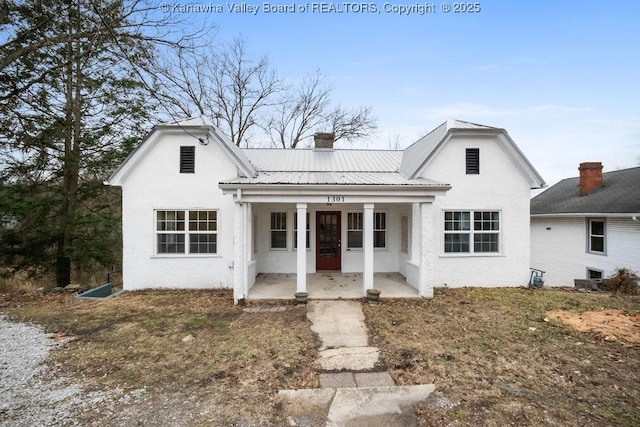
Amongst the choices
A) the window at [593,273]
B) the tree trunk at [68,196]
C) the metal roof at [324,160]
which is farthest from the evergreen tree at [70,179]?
the window at [593,273]

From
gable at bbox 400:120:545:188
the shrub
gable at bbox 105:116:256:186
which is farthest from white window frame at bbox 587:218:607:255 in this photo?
gable at bbox 105:116:256:186

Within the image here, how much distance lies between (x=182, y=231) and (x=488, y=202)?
1035cm

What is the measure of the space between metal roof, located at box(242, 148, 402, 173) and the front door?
76.1 inches

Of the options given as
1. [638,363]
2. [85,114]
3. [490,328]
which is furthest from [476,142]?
[85,114]

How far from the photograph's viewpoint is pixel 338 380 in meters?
4.28

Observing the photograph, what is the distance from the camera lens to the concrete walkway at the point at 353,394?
3.42 meters

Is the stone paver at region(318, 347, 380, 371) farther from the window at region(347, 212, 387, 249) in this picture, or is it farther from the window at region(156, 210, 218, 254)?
the window at region(156, 210, 218, 254)

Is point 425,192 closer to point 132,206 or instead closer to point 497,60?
point 497,60

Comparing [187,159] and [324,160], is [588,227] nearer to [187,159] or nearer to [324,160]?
[324,160]

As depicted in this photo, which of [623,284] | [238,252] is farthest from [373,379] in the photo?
[623,284]

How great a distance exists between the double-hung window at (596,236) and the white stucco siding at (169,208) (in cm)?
1554

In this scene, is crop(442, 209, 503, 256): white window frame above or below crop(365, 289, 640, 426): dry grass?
above

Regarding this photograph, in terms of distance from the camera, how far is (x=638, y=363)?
4695 millimetres

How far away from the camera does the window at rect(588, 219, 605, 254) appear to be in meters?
12.7
